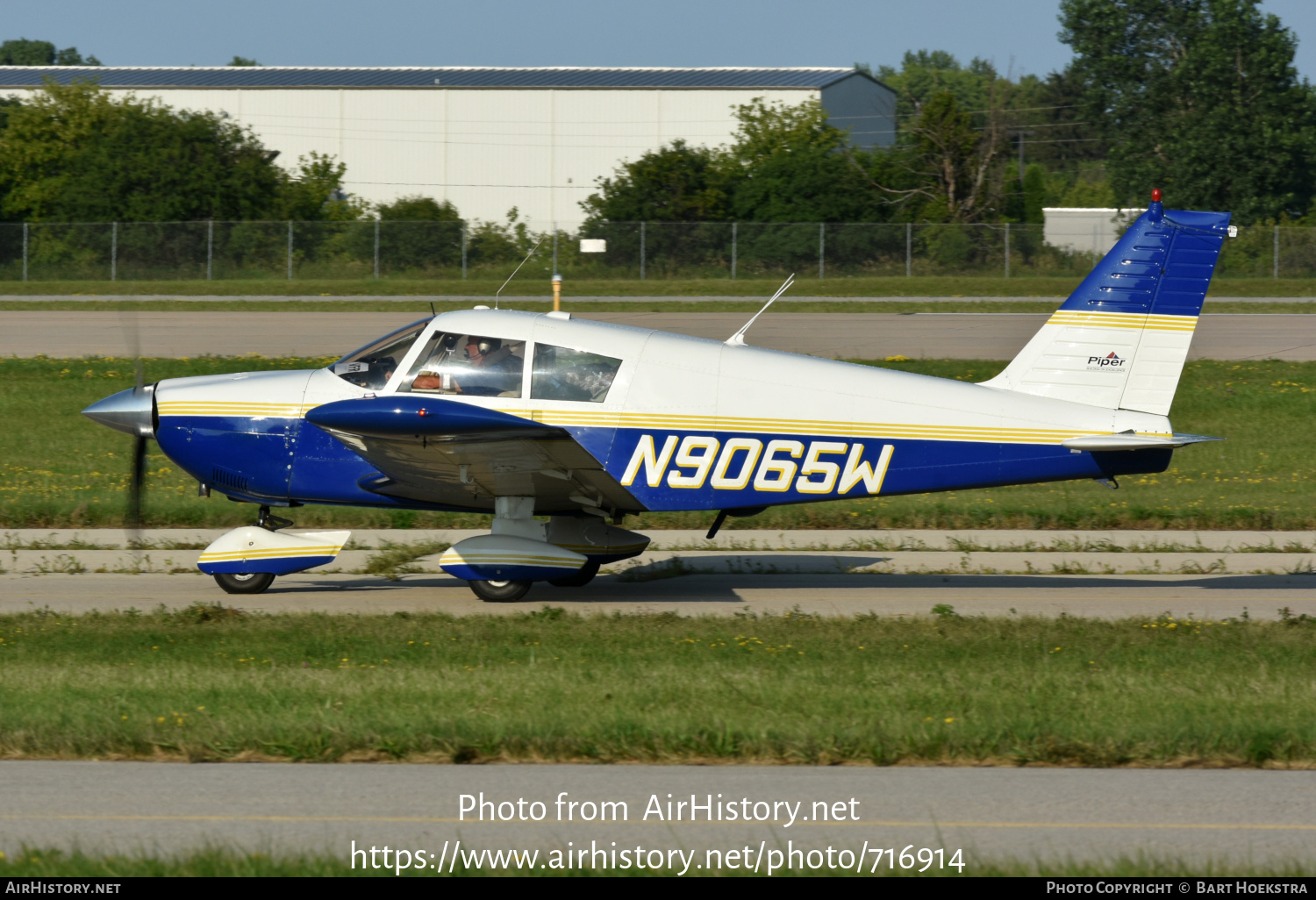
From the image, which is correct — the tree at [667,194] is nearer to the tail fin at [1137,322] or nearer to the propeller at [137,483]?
the propeller at [137,483]

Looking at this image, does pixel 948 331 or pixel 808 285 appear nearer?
pixel 948 331

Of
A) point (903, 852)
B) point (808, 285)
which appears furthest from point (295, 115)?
point (903, 852)

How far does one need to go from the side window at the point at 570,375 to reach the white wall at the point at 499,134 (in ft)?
167

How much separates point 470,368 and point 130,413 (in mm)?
2897

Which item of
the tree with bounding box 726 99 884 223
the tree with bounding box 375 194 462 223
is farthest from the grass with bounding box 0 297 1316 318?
the tree with bounding box 375 194 462 223

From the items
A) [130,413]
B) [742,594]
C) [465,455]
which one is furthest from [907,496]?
[130,413]

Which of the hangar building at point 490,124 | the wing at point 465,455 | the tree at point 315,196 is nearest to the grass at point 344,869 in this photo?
the wing at point 465,455

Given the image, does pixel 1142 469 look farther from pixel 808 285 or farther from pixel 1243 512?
pixel 808 285

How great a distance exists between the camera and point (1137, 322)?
10.7 m

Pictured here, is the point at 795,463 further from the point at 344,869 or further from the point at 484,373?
the point at 344,869

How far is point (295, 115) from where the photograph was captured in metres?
62.9

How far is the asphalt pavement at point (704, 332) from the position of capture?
2570cm

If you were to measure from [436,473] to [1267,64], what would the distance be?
182ft

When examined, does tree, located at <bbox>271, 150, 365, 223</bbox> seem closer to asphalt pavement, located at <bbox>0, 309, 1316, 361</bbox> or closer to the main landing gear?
asphalt pavement, located at <bbox>0, 309, 1316, 361</bbox>
